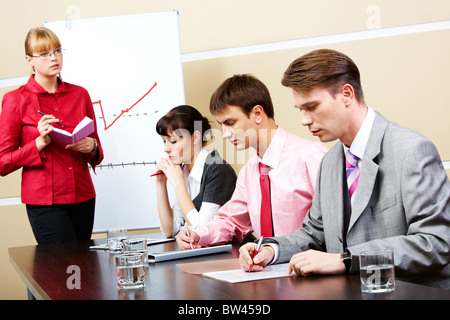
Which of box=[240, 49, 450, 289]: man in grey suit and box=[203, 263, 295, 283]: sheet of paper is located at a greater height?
box=[240, 49, 450, 289]: man in grey suit

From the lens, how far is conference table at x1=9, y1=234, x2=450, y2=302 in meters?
0.91

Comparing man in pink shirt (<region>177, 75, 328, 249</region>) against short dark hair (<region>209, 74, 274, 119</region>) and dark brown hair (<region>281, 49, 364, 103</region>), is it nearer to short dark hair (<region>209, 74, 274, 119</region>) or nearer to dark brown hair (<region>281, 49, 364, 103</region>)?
short dark hair (<region>209, 74, 274, 119</region>)

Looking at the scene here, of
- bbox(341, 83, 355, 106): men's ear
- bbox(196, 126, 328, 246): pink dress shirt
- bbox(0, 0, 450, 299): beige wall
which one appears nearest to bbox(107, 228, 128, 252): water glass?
bbox(196, 126, 328, 246): pink dress shirt

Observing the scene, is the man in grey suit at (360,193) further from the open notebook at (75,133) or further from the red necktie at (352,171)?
the open notebook at (75,133)

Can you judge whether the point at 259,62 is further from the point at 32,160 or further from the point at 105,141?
the point at 32,160

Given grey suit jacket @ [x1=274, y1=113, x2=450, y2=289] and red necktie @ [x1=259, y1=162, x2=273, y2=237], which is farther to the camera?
red necktie @ [x1=259, y1=162, x2=273, y2=237]

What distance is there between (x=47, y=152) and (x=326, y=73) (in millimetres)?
1647

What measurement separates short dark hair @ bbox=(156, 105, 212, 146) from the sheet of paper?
1362mm

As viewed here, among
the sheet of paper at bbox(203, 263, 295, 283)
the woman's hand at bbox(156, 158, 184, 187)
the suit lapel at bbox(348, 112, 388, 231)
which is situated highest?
the suit lapel at bbox(348, 112, 388, 231)

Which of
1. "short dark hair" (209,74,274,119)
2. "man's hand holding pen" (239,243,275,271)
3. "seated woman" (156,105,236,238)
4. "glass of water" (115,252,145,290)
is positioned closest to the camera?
"glass of water" (115,252,145,290)

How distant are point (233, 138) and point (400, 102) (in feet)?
3.85

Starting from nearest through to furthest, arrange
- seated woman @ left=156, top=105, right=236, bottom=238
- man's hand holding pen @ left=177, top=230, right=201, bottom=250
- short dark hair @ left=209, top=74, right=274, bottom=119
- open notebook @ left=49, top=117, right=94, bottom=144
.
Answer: man's hand holding pen @ left=177, top=230, right=201, bottom=250
short dark hair @ left=209, top=74, right=274, bottom=119
seated woman @ left=156, top=105, right=236, bottom=238
open notebook @ left=49, top=117, right=94, bottom=144

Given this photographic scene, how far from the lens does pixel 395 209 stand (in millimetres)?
1236
